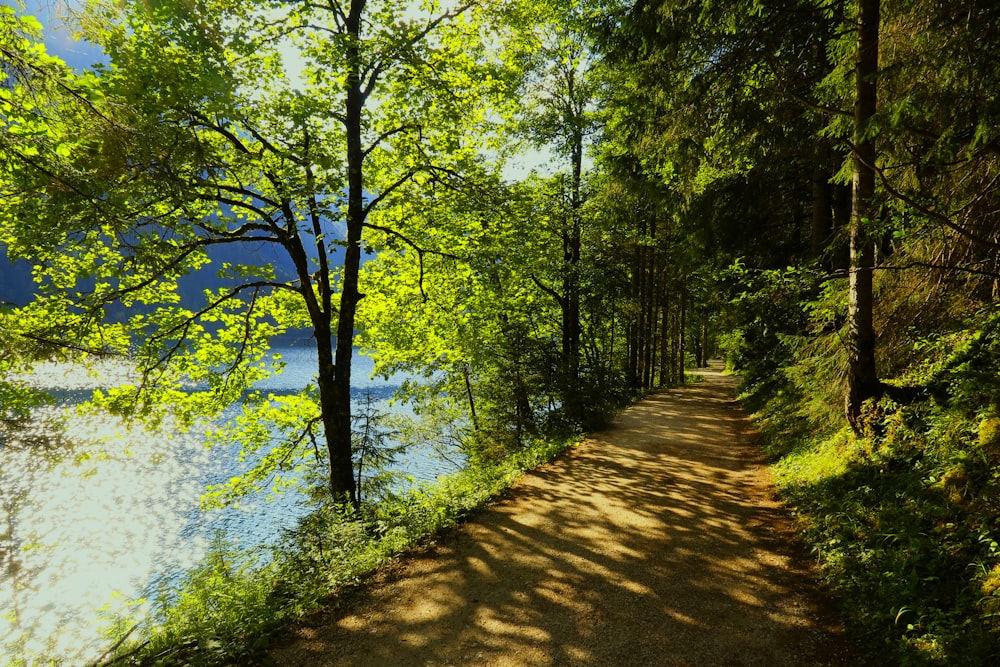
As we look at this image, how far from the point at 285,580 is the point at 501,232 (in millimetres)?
7489

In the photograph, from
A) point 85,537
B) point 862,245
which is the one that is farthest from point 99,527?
point 862,245

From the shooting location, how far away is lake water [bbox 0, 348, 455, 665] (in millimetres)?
9609

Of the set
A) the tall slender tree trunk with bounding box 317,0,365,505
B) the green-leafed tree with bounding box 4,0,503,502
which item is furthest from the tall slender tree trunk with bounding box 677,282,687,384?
the tall slender tree trunk with bounding box 317,0,365,505

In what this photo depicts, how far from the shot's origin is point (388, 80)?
890 centimetres

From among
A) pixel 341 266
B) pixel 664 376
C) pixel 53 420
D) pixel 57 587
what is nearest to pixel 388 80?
pixel 341 266

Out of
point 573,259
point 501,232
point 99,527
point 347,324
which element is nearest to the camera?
point 347,324

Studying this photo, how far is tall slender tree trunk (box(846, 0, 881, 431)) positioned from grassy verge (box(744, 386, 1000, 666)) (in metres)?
0.32

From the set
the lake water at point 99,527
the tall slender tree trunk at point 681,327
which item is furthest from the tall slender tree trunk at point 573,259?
the tall slender tree trunk at point 681,327

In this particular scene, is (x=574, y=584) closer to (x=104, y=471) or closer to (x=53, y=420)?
(x=53, y=420)

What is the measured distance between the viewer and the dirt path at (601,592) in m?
3.91

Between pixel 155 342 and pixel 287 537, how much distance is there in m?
4.06

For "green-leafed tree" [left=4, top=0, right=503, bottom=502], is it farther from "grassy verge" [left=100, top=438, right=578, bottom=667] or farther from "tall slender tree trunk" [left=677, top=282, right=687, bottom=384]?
"tall slender tree trunk" [left=677, top=282, right=687, bottom=384]

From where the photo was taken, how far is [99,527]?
15609 mm

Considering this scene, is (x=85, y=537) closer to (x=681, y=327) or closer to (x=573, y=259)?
(x=573, y=259)
